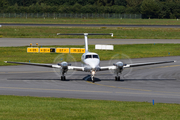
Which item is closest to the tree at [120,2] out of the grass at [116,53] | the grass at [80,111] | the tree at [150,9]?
the tree at [150,9]

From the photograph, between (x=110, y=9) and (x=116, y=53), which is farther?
(x=110, y=9)

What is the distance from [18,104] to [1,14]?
146 m

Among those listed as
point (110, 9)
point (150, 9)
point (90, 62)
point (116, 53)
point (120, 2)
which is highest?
point (120, 2)

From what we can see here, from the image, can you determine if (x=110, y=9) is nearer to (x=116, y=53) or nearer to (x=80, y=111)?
(x=116, y=53)

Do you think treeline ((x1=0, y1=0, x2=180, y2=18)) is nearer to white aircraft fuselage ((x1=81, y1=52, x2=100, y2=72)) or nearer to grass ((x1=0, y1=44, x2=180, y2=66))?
grass ((x1=0, y1=44, x2=180, y2=66))

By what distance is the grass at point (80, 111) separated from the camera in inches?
614

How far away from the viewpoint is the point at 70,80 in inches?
1241

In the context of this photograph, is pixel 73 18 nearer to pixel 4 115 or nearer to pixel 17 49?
pixel 17 49

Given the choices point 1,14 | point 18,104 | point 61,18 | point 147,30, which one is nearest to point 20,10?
point 1,14

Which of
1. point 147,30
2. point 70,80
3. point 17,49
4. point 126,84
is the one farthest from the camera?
point 147,30

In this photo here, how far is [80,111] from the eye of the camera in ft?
56.0

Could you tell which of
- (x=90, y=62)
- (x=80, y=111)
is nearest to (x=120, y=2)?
(x=90, y=62)

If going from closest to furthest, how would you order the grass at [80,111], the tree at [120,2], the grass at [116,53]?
the grass at [80,111] → the grass at [116,53] → the tree at [120,2]

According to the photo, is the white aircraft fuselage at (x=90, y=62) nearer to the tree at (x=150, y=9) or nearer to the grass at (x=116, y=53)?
the grass at (x=116, y=53)
